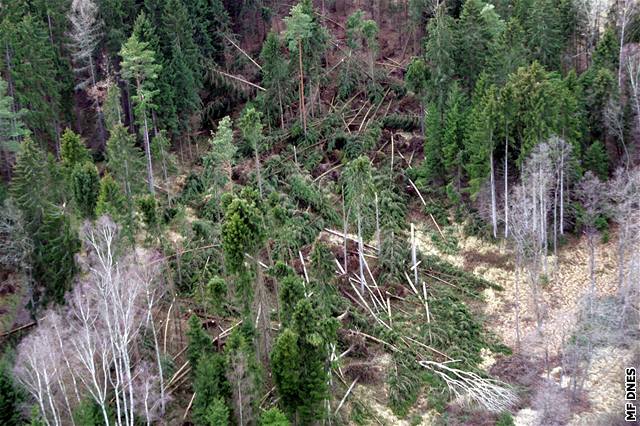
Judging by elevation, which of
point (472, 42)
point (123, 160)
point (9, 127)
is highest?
point (472, 42)

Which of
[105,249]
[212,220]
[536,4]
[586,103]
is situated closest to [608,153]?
[586,103]

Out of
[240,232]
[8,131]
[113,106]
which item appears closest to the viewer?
[240,232]

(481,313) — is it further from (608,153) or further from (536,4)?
(536,4)

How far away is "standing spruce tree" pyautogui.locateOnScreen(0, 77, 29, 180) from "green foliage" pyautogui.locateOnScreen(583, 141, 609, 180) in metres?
31.7

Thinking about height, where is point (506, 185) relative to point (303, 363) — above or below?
above

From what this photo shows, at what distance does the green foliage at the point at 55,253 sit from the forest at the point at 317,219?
0.11 metres

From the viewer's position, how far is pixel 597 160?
147ft

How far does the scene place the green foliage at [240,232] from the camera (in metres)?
32.0

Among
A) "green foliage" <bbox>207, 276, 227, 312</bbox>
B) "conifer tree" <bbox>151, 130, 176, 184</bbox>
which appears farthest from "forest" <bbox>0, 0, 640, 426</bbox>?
"green foliage" <bbox>207, 276, 227, 312</bbox>

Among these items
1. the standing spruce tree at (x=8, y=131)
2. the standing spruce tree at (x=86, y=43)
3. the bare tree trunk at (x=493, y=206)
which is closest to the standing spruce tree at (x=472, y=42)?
the bare tree trunk at (x=493, y=206)

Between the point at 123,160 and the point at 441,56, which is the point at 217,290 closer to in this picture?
the point at 123,160

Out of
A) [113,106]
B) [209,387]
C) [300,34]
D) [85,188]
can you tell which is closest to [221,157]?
[85,188]

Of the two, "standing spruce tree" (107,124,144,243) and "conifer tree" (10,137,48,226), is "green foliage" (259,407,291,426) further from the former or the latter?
"conifer tree" (10,137,48,226)

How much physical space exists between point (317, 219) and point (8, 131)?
59.0 feet
